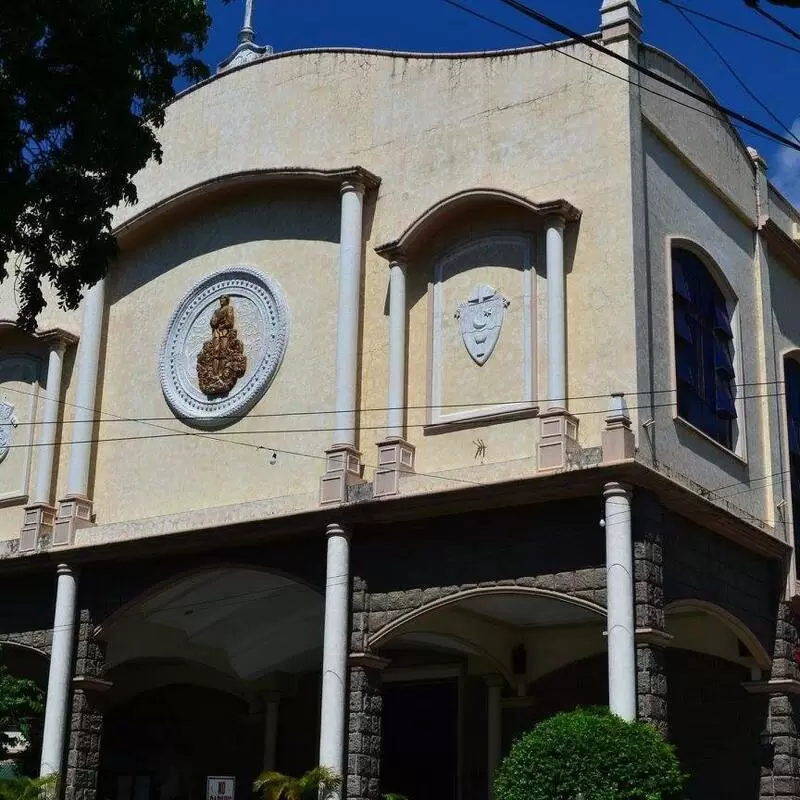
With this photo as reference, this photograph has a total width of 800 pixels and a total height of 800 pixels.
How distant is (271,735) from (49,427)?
6850mm

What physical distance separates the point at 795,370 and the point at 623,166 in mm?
6402

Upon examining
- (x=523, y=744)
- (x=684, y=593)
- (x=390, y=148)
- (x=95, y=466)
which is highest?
(x=390, y=148)

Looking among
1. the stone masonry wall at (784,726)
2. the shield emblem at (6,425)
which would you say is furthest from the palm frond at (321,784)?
the shield emblem at (6,425)

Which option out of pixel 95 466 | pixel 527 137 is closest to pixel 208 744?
pixel 95 466

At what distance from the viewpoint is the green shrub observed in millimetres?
14789

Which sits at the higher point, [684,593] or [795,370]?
[795,370]

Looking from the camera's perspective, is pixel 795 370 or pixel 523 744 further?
pixel 795 370

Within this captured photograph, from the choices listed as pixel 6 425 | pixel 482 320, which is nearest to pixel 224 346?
pixel 482 320


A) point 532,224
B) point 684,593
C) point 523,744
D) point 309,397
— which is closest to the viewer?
point 523,744

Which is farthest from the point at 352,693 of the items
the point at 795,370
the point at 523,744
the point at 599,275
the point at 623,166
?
the point at 795,370

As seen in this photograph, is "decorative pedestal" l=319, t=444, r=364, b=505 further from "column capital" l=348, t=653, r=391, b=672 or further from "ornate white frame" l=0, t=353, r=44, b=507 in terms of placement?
"ornate white frame" l=0, t=353, r=44, b=507

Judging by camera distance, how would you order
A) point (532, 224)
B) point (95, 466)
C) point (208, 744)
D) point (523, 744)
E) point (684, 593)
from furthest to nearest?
point (208, 744)
point (95, 466)
point (532, 224)
point (684, 593)
point (523, 744)

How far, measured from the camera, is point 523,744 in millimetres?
15477

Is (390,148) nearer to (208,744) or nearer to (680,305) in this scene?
(680,305)
